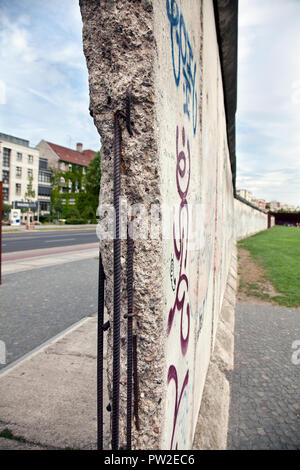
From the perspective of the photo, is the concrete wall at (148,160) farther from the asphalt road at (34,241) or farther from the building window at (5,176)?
the building window at (5,176)

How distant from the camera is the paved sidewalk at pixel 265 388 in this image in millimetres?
2535

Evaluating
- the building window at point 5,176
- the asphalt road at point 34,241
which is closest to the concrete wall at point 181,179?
the asphalt road at point 34,241

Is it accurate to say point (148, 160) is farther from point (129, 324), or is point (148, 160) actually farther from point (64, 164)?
point (64, 164)

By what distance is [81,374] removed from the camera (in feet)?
10.9

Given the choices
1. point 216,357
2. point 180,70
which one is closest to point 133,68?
point 180,70

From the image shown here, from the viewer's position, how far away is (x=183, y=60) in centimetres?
162

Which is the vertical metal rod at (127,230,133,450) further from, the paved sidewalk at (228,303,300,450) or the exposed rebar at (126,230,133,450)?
the paved sidewalk at (228,303,300,450)

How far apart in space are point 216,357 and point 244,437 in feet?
3.80

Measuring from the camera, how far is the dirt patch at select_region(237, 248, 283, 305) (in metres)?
7.50

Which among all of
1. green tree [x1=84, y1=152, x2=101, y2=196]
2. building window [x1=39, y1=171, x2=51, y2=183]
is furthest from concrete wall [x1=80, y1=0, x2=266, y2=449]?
building window [x1=39, y1=171, x2=51, y2=183]

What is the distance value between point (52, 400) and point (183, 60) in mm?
2900

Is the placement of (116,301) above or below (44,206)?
below

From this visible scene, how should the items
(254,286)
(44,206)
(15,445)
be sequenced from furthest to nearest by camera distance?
(44,206), (254,286), (15,445)

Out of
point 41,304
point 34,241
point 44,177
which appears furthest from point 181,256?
point 44,177
